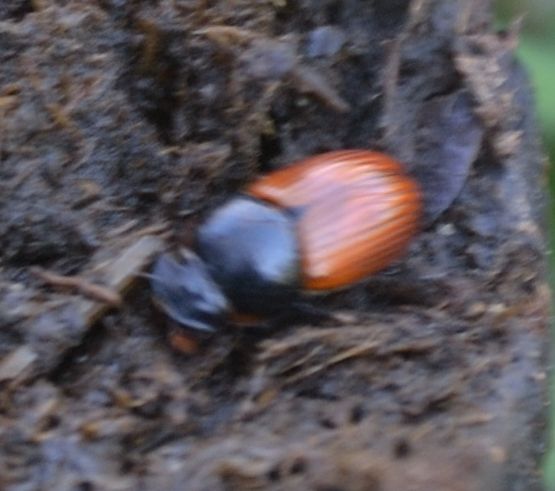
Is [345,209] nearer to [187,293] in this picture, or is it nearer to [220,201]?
[220,201]

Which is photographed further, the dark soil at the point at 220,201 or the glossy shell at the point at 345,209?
the glossy shell at the point at 345,209

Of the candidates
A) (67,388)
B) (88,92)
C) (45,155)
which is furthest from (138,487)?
(88,92)

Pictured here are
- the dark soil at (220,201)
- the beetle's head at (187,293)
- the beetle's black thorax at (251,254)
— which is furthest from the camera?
the beetle's black thorax at (251,254)

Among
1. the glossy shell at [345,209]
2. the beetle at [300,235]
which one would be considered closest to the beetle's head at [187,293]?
the beetle at [300,235]

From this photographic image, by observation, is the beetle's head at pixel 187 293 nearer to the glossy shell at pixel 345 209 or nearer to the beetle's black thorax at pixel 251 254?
the beetle's black thorax at pixel 251 254

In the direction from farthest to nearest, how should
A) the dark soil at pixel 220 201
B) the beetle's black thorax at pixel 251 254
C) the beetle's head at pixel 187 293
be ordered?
1. the beetle's black thorax at pixel 251 254
2. the beetle's head at pixel 187 293
3. the dark soil at pixel 220 201

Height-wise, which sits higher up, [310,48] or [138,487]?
[310,48]

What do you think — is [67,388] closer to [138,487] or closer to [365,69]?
[138,487]
